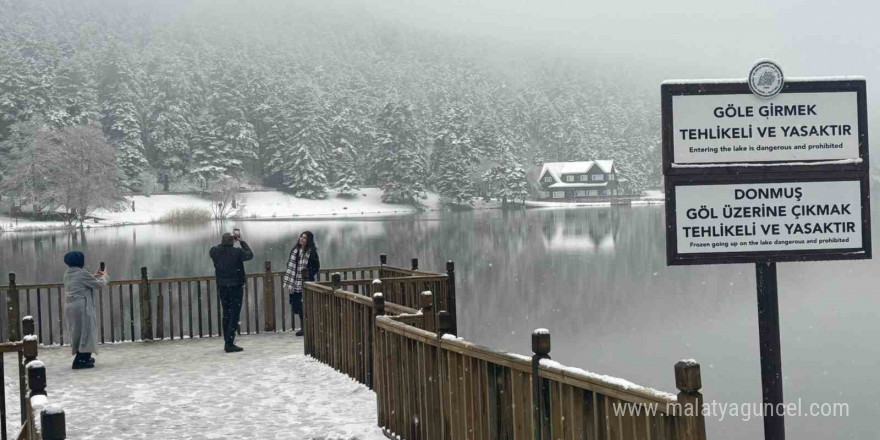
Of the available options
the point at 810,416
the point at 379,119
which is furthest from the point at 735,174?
the point at 379,119

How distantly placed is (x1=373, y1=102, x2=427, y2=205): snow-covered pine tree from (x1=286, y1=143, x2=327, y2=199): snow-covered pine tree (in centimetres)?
857

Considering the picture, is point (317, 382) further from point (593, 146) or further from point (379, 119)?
point (593, 146)

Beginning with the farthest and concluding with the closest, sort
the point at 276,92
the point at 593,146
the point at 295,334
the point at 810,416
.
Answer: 1. the point at 593,146
2. the point at 276,92
3. the point at 810,416
4. the point at 295,334

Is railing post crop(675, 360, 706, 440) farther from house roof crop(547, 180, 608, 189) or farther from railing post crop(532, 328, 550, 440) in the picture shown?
house roof crop(547, 180, 608, 189)

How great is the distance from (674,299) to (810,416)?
55.0ft

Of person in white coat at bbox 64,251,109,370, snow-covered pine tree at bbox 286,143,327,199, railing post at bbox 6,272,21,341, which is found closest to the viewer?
person in white coat at bbox 64,251,109,370

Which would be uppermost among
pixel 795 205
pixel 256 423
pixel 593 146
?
pixel 593 146

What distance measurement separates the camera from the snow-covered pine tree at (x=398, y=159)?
112 m

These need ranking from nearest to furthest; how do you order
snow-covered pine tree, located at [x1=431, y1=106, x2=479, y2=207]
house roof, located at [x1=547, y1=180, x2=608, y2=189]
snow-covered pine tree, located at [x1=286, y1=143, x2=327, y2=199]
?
1. snow-covered pine tree, located at [x1=286, y1=143, x2=327, y2=199]
2. snow-covered pine tree, located at [x1=431, y1=106, x2=479, y2=207]
3. house roof, located at [x1=547, y1=180, x2=608, y2=189]

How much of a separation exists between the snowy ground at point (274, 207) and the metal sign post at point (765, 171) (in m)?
85.4

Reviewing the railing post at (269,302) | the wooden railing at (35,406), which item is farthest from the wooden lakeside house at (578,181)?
the wooden railing at (35,406)

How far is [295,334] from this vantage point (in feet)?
49.6

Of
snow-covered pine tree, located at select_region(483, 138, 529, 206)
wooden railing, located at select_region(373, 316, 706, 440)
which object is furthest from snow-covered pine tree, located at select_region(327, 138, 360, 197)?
wooden railing, located at select_region(373, 316, 706, 440)

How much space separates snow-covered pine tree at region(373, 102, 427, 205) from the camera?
112500 millimetres
